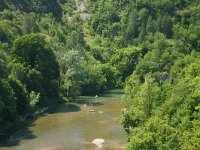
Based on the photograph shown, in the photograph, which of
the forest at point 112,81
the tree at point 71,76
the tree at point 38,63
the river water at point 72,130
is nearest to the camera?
the forest at point 112,81

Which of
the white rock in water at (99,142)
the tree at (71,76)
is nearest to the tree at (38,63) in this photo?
the tree at (71,76)

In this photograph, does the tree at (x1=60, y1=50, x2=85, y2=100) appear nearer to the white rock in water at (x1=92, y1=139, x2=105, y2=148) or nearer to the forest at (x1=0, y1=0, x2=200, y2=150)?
the forest at (x1=0, y1=0, x2=200, y2=150)

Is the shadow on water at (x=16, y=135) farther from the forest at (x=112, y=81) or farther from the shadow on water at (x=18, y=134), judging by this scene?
the forest at (x=112, y=81)

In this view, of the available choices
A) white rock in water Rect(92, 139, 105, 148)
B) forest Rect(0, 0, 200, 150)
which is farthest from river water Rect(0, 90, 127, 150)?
forest Rect(0, 0, 200, 150)

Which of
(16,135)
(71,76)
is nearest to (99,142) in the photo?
(16,135)

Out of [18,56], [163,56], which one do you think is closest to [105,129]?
[18,56]

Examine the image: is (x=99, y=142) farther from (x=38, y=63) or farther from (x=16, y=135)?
(x=38, y=63)

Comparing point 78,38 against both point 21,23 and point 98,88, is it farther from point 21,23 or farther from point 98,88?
point 98,88

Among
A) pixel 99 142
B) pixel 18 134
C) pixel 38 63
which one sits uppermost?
pixel 38 63
